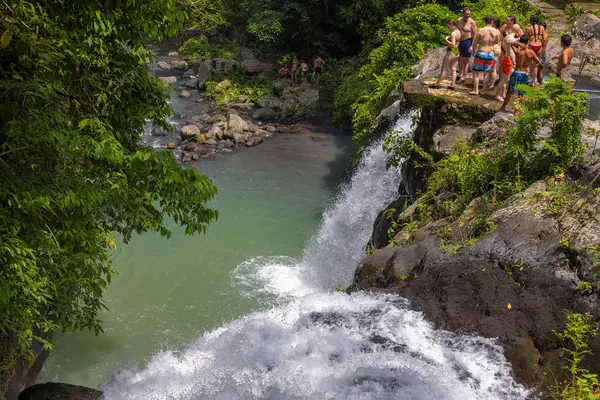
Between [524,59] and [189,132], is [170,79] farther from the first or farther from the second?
[524,59]

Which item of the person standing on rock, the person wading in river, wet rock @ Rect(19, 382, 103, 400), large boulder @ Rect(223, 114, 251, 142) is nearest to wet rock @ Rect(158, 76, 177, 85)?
the person standing on rock

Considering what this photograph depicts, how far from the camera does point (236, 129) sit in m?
20.4

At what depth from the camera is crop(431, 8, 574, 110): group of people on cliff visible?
10078mm

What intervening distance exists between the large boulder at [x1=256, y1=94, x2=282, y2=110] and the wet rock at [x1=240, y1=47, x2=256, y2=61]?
5.02 meters

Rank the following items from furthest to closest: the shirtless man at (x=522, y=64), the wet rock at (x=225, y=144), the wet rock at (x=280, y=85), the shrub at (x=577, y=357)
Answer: the wet rock at (x=280, y=85)
the wet rock at (x=225, y=144)
the shirtless man at (x=522, y=64)
the shrub at (x=577, y=357)

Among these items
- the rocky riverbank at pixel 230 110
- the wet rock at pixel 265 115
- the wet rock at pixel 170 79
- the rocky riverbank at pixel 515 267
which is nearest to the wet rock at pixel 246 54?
the rocky riverbank at pixel 230 110

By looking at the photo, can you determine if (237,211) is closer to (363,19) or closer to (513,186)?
(513,186)

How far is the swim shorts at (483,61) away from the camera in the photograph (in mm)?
11016

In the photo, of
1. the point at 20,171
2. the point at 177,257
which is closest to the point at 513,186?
the point at 20,171

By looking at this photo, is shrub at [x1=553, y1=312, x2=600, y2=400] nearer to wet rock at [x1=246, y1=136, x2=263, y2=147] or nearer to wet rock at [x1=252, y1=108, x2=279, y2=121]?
wet rock at [x1=246, y1=136, x2=263, y2=147]

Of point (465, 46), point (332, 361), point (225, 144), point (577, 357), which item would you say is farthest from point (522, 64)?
point (225, 144)

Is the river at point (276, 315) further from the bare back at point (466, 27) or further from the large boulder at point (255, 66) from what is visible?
the large boulder at point (255, 66)

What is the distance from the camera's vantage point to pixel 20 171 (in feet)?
20.0

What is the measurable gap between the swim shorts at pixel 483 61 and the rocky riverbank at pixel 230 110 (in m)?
9.48
